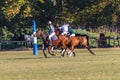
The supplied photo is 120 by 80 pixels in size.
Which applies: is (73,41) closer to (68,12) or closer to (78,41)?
(78,41)

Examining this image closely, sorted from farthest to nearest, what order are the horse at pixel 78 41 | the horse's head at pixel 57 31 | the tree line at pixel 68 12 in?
the tree line at pixel 68 12
the horse at pixel 78 41
the horse's head at pixel 57 31

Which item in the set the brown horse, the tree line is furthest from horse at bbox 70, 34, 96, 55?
the tree line

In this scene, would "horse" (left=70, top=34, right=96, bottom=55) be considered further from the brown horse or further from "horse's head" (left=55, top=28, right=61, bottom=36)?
"horse's head" (left=55, top=28, right=61, bottom=36)

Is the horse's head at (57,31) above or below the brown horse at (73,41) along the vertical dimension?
above

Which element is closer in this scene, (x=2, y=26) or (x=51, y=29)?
(x=51, y=29)

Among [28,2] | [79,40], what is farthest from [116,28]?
[79,40]

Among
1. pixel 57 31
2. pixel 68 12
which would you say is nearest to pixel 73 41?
pixel 57 31

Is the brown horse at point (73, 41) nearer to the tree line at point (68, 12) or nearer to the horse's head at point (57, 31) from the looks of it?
the horse's head at point (57, 31)

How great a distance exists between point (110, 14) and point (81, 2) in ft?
12.4

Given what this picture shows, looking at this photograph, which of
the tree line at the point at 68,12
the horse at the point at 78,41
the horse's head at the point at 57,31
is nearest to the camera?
the horse's head at the point at 57,31

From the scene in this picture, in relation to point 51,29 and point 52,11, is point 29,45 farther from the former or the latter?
point 51,29

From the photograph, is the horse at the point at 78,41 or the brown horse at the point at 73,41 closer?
the brown horse at the point at 73,41

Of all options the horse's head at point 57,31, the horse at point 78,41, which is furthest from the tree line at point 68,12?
the horse's head at point 57,31

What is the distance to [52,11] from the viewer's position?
56656 mm
